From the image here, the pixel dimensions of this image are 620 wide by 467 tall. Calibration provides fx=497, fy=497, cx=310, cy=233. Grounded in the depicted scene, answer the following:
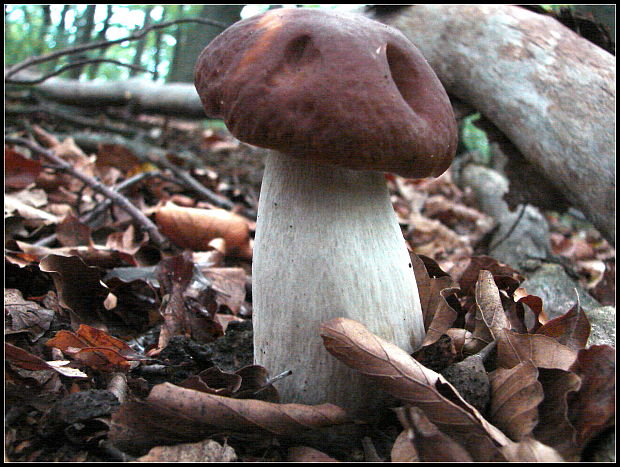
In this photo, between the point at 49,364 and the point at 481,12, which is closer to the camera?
the point at 49,364

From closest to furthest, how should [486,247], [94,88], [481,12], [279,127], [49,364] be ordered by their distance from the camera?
[279,127] → [49,364] → [481,12] → [486,247] → [94,88]

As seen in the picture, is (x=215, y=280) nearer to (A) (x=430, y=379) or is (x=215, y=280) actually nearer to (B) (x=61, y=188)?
(A) (x=430, y=379)

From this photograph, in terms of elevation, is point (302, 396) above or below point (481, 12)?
below

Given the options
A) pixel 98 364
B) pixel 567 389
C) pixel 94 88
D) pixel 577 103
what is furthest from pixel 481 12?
pixel 94 88

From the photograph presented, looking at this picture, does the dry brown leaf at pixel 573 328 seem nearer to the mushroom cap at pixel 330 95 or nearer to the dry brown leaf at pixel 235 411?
the mushroom cap at pixel 330 95

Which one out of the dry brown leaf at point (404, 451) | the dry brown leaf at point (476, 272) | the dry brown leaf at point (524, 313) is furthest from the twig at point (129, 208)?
the dry brown leaf at point (404, 451)

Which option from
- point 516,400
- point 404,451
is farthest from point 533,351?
point 404,451

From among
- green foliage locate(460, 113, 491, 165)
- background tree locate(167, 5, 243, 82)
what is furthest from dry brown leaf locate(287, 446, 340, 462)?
background tree locate(167, 5, 243, 82)
